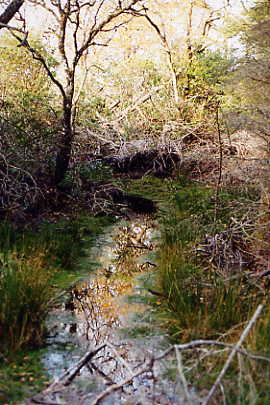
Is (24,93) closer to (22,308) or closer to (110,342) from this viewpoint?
(22,308)

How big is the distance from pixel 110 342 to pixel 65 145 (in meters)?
3.98

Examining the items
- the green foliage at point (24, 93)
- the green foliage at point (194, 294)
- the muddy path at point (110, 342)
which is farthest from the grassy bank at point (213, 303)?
the green foliage at point (24, 93)

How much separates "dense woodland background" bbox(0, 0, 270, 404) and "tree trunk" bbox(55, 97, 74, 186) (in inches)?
0.8

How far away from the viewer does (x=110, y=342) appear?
3.36m

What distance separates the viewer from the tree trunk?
21.8 ft

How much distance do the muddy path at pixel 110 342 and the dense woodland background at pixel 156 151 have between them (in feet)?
0.65

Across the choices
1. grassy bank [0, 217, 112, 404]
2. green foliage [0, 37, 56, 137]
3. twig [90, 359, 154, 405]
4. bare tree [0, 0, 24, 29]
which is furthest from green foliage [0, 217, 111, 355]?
bare tree [0, 0, 24, 29]

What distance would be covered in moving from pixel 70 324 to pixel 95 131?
17.8 ft

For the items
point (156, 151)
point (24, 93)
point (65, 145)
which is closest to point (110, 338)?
point (65, 145)

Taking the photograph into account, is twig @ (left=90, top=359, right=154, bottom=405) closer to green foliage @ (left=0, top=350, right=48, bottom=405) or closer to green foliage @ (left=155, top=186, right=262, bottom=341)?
green foliage @ (left=0, top=350, right=48, bottom=405)

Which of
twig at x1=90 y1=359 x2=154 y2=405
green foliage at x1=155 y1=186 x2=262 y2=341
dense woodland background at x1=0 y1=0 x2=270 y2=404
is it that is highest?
dense woodland background at x1=0 y1=0 x2=270 y2=404

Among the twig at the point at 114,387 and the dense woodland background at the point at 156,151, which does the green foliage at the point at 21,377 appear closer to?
the dense woodland background at the point at 156,151

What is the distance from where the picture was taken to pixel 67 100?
6602 mm

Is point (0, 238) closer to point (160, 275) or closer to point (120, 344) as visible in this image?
point (160, 275)
